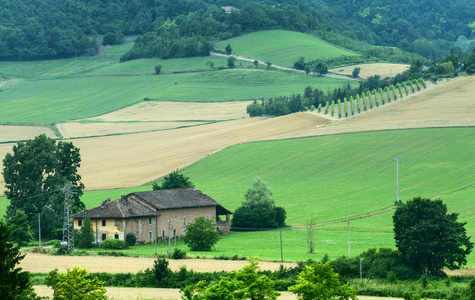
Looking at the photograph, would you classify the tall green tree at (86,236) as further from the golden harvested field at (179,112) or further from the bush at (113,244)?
the golden harvested field at (179,112)

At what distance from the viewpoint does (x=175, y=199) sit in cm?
8631

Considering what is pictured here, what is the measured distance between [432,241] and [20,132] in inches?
4565

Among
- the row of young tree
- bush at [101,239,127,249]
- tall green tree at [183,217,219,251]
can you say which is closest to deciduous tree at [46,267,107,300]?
tall green tree at [183,217,219,251]

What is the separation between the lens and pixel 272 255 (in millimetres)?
66625

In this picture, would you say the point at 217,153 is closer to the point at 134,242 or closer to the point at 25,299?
the point at 134,242

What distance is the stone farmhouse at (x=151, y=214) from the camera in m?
80.8

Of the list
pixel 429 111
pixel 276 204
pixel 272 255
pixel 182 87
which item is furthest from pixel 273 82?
pixel 272 255

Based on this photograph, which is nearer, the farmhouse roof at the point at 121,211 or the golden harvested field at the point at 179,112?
the farmhouse roof at the point at 121,211

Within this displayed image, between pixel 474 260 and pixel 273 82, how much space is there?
13807 centimetres

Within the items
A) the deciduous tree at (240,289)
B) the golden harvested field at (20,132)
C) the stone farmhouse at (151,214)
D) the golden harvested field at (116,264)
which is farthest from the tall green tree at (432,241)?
the golden harvested field at (20,132)

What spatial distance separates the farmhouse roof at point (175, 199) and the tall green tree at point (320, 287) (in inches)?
1565

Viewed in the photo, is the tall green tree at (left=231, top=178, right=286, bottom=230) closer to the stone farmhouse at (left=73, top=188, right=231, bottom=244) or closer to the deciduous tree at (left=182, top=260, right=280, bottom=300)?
the stone farmhouse at (left=73, top=188, right=231, bottom=244)

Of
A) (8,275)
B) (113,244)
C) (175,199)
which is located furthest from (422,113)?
(8,275)

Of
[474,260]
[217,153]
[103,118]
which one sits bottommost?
[474,260]
